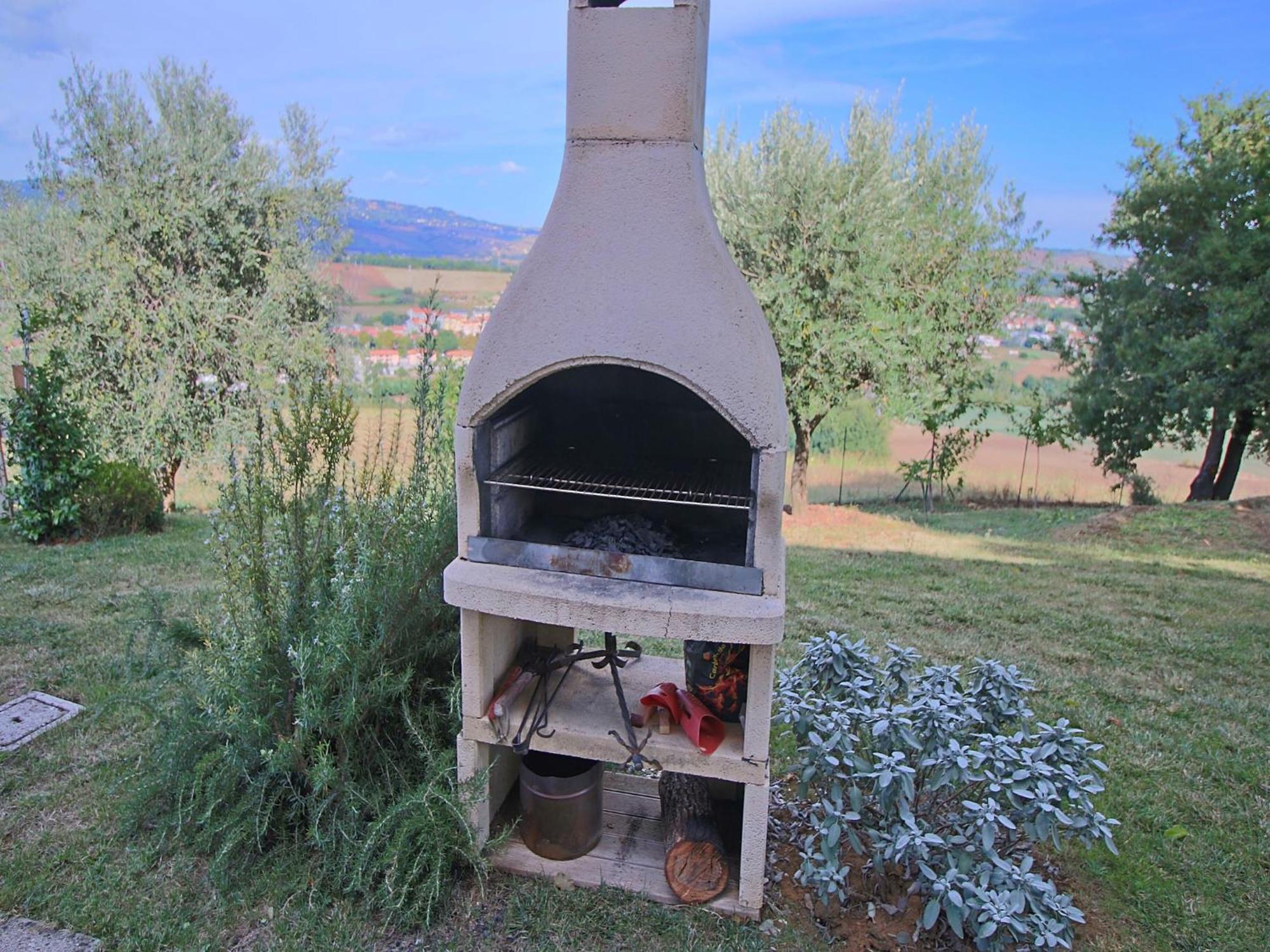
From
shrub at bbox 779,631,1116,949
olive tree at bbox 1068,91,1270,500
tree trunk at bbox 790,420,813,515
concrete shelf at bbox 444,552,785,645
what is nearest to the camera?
shrub at bbox 779,631,1116,949

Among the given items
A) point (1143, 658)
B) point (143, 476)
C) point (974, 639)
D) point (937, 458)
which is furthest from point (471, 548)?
point (937, 458)

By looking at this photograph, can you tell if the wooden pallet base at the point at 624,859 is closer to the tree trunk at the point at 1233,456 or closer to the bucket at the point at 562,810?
the bucket at the point at 562,810

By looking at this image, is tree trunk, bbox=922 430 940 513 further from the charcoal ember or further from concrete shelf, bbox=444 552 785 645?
concrete shelf, bbox=444 552 785 645

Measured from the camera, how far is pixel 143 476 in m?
7.70

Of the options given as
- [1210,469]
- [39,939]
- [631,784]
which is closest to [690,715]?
[631,784]

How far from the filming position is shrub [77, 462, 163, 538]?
705 centimetres

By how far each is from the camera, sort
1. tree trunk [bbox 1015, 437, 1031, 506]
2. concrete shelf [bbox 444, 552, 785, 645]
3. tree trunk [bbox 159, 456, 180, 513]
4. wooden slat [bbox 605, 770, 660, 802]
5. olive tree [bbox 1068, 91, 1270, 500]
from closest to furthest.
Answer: concrete shelf [bbox 444, 552, 785, 645]
wooden slat [bbox 605, 770, 660, 802]
olive tree [bbox 1068, 91, 1270, 500]
tree trunk [bbox 159, 456, 180, 513]
tree trunk [bbox 1015, 437, 1031, 506]

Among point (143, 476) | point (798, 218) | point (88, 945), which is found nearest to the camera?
point (88, 945)

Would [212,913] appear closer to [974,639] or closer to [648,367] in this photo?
[648,367]

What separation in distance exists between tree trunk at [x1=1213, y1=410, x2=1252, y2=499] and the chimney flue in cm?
1183

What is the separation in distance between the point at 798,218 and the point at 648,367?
28.7 feet

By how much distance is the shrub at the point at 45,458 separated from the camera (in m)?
6.71

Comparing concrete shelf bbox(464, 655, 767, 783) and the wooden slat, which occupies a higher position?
concrete shelf bbox(464, 655, 767, 783)

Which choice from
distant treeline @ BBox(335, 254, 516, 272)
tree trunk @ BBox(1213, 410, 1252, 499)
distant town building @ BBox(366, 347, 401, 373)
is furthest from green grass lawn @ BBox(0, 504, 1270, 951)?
distant treeline @ BBox(335, 254, 516, 272)
